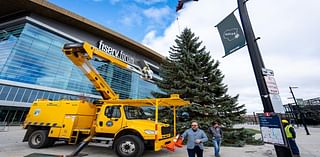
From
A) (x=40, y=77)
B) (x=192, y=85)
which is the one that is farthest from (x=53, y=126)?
(x=40, y=77)

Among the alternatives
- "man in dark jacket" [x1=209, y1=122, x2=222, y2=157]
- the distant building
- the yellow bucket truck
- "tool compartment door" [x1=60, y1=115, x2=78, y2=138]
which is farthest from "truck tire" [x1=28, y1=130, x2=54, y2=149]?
the distant building

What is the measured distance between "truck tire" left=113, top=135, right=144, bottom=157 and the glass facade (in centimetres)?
2274

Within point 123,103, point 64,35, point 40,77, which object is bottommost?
point 123,103

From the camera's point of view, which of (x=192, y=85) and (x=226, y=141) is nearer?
(x=226, y=141)

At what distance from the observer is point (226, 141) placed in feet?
33.0

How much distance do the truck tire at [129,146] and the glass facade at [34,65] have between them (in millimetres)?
22737

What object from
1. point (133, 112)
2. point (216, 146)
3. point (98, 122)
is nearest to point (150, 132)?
point (133, 112)

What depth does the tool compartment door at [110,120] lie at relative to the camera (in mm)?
7366

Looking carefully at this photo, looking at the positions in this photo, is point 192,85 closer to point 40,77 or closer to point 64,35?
point 40,77

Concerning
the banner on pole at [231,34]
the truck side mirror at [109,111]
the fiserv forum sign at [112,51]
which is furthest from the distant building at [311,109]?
the fiserv forum sign at [112,51]

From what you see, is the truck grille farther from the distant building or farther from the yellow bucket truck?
the distant building

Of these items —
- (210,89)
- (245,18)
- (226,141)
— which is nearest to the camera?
(245,18)

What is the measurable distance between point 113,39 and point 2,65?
20.5 metres

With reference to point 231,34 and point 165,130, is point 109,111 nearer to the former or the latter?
point 165,130
